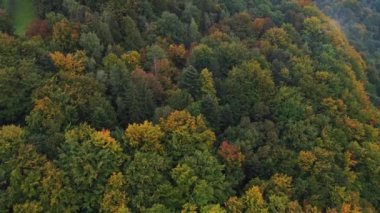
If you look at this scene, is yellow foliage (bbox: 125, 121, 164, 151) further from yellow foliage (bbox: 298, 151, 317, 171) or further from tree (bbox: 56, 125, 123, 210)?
yellow foliage (bbox: 298, 151, 317, 171)

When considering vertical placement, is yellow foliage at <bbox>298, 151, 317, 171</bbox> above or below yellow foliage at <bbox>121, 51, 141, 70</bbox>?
below

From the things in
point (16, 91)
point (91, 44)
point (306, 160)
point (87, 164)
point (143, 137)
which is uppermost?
point (91, 44)

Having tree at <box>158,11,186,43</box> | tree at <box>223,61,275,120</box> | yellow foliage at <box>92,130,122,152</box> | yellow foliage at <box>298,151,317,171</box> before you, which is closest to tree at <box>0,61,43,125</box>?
yellow foliage at <box>92,130,122,152</box>

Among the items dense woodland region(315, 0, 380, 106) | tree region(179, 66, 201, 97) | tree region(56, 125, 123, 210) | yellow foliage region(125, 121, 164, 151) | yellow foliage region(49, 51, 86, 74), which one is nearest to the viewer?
tree region(56, 125, 123, 210)

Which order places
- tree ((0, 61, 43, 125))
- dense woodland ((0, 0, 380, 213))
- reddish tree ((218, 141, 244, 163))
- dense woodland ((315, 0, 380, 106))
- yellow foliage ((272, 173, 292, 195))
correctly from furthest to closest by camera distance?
dense woodland ((315, 0, 380, 106))
tree ((0, 61, 43, 125))
reddish tree ((218, 141, 244, 163))
yellow foliage ((272, 173, 292, 195))
dense woodland ((0, 0, 380, 213))

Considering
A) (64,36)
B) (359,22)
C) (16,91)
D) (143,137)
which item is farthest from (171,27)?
(359,22)

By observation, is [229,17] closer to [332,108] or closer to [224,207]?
[332,108]

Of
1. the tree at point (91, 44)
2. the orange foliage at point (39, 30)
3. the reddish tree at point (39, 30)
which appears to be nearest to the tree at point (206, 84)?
the tree at point (91, 44)

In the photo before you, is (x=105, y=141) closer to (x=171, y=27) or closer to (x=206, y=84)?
(x=206, y=84)
